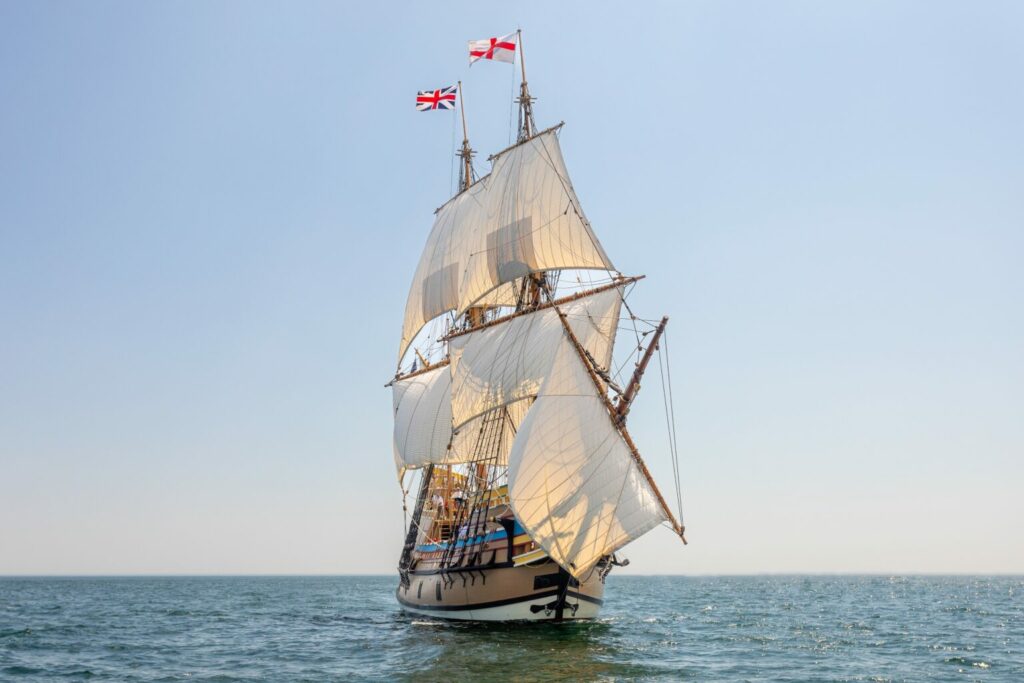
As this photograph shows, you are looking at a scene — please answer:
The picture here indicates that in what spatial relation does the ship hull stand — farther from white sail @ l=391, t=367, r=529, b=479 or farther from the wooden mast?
white sail @ l=391, t=367, r=529, b=479

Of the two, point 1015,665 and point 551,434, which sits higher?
point 551,434

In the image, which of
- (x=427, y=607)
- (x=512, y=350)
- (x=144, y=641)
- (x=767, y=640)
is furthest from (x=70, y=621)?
(x=767, y=640)

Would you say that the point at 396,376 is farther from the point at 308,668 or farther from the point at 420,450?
the point at 308,668

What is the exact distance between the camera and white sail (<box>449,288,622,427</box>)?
42469 mm

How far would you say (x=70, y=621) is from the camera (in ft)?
163

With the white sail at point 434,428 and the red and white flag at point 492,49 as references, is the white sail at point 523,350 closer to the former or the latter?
the white sail at point 434,428

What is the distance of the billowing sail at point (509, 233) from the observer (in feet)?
146

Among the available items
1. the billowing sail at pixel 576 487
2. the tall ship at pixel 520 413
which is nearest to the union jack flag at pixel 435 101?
the tall ship at pixel 520 413

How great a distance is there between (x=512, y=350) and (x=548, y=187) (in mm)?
8931

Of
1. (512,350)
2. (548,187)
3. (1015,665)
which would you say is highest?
(548,187)

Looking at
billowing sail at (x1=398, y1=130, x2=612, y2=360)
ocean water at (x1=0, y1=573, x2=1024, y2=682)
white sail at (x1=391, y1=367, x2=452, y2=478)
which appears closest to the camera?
ocean water at (x1=0, y1=573, x2=1024, y2=682)

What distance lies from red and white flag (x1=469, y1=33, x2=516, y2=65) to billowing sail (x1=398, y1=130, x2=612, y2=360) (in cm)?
468

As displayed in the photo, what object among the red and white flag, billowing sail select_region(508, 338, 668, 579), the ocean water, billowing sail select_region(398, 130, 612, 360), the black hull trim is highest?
the red and white flag

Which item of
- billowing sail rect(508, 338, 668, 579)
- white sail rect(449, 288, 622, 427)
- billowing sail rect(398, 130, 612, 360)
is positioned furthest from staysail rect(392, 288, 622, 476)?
billowing sail rect(508, 338, 668, 579)
